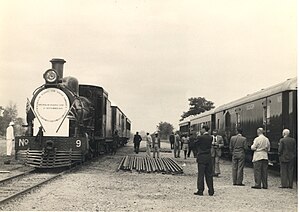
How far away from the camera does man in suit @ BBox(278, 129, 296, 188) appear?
11.8 metres

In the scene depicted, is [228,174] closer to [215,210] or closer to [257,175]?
[257,175]

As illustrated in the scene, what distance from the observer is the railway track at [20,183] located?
10053mm

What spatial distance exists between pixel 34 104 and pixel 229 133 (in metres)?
9.88

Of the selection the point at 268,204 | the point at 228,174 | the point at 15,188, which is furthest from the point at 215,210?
the point at 228,174

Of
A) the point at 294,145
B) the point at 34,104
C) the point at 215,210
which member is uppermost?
the point at 34,104

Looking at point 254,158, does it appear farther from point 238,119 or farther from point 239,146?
point 238,119

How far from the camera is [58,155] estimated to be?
601 inches

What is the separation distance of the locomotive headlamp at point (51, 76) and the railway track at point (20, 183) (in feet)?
9.67

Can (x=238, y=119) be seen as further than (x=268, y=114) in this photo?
Yes

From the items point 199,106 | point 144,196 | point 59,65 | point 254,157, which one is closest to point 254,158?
point 254,157

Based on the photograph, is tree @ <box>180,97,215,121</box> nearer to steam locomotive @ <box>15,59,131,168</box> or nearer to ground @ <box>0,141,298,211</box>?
steam locomotive @ <box>15,59,131,168</box>

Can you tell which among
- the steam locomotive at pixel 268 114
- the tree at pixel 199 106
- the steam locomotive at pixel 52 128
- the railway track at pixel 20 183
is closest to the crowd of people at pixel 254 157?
the steam locomotive at pixel 268 114

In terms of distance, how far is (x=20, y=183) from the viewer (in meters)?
12.2

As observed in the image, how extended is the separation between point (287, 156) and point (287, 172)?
520mm
